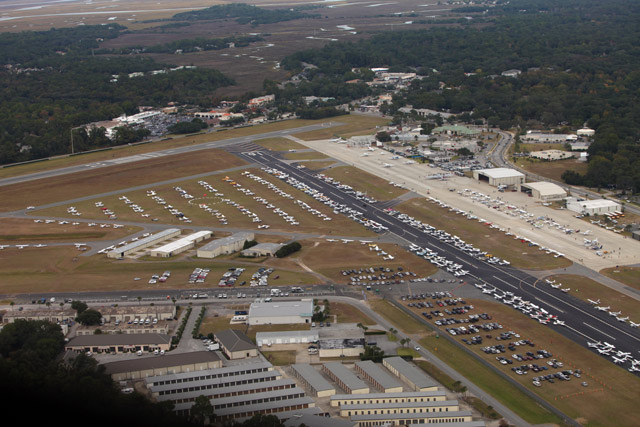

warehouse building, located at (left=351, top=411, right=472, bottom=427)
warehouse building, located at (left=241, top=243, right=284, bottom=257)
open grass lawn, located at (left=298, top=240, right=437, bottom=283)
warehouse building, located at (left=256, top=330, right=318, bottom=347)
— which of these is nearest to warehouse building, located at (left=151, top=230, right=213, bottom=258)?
warehouse building, located at (left=241, top=243, right=284, bottom=257)

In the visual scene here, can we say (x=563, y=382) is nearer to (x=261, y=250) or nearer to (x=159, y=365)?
(x=159, y=365)

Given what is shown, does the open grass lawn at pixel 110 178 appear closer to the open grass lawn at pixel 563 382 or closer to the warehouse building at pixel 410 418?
the open grass lawn at pixel 563 382

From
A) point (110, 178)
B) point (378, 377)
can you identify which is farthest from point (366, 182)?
point (378, 377)

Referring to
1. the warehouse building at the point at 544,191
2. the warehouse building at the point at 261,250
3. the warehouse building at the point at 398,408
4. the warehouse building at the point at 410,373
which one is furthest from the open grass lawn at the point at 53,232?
the warehouse building at the point at 544,191

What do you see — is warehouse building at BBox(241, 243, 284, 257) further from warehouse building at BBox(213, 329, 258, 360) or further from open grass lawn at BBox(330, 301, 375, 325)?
warehouse building at BBox(213, 329, 258, 360)

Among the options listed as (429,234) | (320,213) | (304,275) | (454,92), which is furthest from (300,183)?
(454,92)

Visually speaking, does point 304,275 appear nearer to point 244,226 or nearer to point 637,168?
point 244,226

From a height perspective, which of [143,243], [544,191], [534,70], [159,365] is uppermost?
[534,70]
